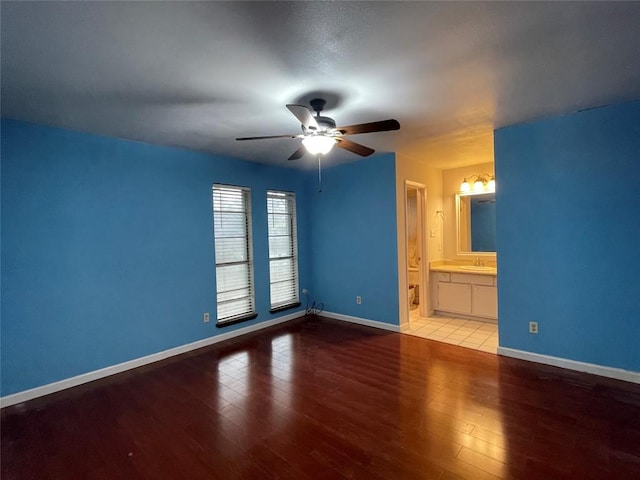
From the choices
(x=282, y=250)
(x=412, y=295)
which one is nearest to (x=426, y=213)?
(x=412, y=295)

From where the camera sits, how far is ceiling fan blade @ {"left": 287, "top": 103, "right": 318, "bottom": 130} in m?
1.90

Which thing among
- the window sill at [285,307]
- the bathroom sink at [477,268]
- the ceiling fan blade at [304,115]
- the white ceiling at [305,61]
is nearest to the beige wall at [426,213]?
the bathroom sink at [477,268]

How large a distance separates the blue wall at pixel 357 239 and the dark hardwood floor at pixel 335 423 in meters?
1.23

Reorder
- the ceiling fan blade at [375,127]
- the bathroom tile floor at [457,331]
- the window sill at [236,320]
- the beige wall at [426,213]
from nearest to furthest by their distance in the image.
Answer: the ceiling fan blade at [375,127], the bathroom tile floor at [457,331], the window sill at [236,320], the beige wall at [426,213]

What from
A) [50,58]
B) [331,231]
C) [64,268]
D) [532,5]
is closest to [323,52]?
[532,5]

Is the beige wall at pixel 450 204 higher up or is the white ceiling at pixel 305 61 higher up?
the white ceiling at pixel 305 61

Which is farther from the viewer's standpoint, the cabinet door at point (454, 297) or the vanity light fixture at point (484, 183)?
the vanity light fixture at point (484, 183)

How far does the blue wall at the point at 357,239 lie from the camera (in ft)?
13.9

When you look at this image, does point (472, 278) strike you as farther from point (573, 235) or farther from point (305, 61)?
point (305, 61)

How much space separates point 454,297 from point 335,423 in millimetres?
3180

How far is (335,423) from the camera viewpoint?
2215 mm

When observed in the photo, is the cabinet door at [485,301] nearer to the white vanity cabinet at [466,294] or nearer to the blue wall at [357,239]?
the white vanity cabinet at [466,294]

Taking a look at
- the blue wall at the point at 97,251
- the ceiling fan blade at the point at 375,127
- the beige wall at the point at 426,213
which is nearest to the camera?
the ceiling fan blade at the point at 375,127

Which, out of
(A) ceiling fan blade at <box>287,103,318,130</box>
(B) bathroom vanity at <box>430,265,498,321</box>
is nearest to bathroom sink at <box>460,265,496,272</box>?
(B) bathroom vanity at <box>430,265,498,321</box>
